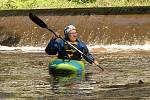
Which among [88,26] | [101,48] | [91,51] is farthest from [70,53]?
[88,26]

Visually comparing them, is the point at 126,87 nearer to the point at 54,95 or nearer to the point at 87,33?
the point at 54,95

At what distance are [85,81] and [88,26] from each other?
Answer: 10.1 metres

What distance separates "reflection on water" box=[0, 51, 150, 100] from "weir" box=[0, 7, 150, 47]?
12.6 feet

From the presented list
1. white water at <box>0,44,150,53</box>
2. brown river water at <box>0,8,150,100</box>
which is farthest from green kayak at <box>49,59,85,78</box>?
white water at <box>0,44,150,53</box>

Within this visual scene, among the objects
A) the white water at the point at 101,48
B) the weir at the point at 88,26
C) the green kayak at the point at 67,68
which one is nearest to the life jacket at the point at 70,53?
the green kayak at the point at 67,68

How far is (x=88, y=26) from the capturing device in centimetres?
2114

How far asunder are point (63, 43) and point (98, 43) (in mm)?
8042

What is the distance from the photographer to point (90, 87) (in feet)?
33.9

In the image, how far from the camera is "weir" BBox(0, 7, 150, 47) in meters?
20.2

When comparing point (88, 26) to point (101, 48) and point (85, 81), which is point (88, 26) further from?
point (85, 81)

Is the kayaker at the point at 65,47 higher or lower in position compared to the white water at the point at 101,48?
lower

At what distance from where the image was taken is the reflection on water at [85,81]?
941 cm

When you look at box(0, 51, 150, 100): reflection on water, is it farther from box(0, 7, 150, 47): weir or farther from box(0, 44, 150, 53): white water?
box(0, 7, 150, 47): weir

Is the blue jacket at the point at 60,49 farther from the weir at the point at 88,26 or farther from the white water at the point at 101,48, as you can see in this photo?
the weir at the point at 88,26
